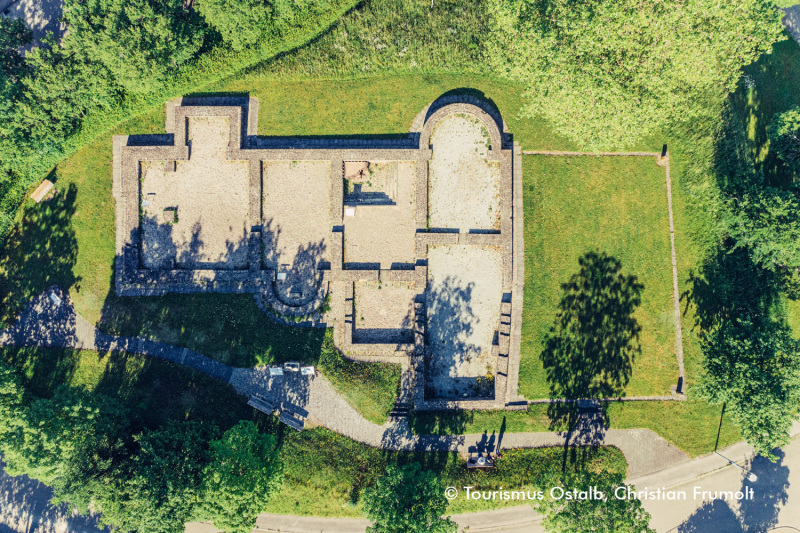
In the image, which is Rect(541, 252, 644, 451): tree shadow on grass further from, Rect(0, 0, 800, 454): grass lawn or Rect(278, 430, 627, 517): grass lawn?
Rect(278, 430, 627, 517): grass lawn

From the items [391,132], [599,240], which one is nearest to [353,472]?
[599,240]

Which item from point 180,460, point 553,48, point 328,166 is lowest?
point 180,460

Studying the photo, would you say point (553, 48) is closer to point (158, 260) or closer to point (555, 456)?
point (555, 456)

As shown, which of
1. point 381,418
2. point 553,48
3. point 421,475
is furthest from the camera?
point 381,418

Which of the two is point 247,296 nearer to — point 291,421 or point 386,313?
point 291,421

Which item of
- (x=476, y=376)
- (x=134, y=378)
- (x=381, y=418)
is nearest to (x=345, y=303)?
(x=381, y=418)

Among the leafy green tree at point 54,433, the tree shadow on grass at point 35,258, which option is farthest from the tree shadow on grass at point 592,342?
the tree shadow on grass at point 35,258

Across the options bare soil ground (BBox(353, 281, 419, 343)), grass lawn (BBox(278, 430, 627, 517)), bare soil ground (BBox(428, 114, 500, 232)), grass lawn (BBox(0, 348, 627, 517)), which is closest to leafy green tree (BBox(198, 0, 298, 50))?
bare soil ground (BBox(428, 114, 500, 232))
